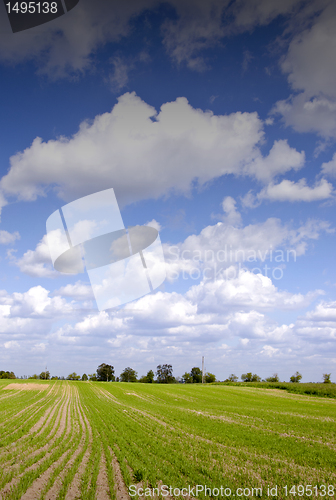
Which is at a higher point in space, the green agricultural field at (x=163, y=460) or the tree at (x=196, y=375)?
the green agricultural field at (x=163, y=460)

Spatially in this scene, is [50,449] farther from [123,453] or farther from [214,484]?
[214,484]

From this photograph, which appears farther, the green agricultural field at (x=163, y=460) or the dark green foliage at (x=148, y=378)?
the dark green foliage at (x=148, y=378)

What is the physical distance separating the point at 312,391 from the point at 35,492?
65000 millimetres

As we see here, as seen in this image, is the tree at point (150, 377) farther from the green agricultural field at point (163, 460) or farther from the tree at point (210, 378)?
the green agricultural field at point (163, 460)

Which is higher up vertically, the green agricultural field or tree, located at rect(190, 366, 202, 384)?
the green agricultural field

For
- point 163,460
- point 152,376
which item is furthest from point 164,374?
point 163,460

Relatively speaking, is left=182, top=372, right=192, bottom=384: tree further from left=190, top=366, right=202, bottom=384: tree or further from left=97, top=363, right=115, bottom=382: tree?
left=97, top=363, right=115, bottom=382: tree

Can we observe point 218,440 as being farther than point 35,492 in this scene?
Yes

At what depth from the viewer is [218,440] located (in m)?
15.9

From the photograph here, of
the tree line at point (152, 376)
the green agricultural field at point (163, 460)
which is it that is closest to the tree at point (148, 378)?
the tree line at point (152, 376)

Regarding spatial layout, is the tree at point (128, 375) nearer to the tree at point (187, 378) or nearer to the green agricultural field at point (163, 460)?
the tree at point (187, 378)

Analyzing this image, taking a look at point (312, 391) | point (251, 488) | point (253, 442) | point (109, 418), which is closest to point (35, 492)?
point (251, 488)

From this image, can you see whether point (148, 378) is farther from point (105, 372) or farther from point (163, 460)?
point (163, 460)

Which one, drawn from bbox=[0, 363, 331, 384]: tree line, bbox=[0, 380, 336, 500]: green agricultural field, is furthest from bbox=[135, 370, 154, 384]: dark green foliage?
bbox=[0, 380, 336, 500]: green agricultural field
